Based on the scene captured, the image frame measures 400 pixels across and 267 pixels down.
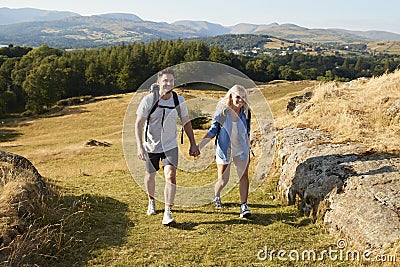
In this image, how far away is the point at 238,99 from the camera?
7312 mm

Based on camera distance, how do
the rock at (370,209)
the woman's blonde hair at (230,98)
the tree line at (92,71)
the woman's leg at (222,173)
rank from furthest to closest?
the tree line at (92,71) → the woman's leg at (222,173) → the woman's blonde hair at (230,98) → the rock at (370,209)

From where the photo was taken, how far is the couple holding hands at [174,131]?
23.8 feet

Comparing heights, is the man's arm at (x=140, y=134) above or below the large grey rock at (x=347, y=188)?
above

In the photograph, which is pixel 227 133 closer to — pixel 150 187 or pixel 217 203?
pixel 217 203

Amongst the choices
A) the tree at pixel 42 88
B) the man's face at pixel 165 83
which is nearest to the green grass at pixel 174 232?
the man's face at pixel 165 83

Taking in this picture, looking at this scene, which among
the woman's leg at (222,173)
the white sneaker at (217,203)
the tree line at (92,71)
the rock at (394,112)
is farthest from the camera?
the tree line at (92,71)

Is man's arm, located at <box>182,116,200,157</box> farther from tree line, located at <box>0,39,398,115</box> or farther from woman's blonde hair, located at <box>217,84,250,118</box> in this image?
tree line, located at <box>0,39,398,115</box>

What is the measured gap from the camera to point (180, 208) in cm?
859

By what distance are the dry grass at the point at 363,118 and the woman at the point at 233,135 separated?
3.29 metres

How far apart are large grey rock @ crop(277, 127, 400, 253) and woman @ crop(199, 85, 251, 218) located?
4.94 ft

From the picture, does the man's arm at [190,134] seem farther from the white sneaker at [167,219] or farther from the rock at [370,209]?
the rock at [370,209]

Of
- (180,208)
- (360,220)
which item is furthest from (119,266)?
(360,220)

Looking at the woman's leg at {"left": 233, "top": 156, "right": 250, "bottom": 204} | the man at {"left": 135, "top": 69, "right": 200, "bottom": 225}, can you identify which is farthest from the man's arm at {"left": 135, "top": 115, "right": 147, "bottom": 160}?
the woman's leg at {"left": 233, "top": 156, "right": 250, "bottom": 204}

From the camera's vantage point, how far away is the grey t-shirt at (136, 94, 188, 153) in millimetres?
7234
